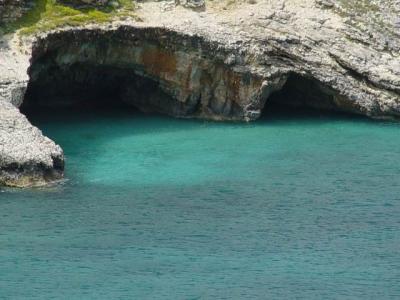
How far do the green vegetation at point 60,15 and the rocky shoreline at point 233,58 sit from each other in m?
0.53

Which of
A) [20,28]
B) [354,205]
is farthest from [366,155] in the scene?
[20,28]

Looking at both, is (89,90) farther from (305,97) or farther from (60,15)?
(305,97)

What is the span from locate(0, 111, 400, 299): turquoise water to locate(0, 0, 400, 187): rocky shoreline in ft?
7.52

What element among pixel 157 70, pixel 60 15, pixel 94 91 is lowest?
pixel 94 91

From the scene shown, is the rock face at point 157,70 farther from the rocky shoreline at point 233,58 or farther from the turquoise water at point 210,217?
the turquoise water at point 210,217

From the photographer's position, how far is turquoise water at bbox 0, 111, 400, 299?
47.8 metres

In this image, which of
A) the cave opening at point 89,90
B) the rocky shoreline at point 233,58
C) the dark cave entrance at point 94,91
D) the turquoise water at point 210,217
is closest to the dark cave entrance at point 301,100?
the rocky shoreline at point 233,58

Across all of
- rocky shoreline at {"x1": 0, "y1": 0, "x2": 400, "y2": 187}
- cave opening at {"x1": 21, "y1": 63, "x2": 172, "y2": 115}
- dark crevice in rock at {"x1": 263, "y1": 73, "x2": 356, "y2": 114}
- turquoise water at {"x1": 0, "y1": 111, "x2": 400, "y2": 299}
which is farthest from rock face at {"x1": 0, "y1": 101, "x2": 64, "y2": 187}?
dark crevice in rock at {"x1": 263, "y1": 73, "x2": 356, "y2": 114}

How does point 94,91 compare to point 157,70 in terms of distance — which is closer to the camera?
point 157,70

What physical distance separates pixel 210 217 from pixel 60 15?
2051 centimetres

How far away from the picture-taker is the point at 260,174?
62.4 meters

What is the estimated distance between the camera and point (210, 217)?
55.0 meters

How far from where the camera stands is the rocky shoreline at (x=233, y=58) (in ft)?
236

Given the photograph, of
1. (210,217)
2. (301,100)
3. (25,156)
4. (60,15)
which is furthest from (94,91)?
(210,217)
